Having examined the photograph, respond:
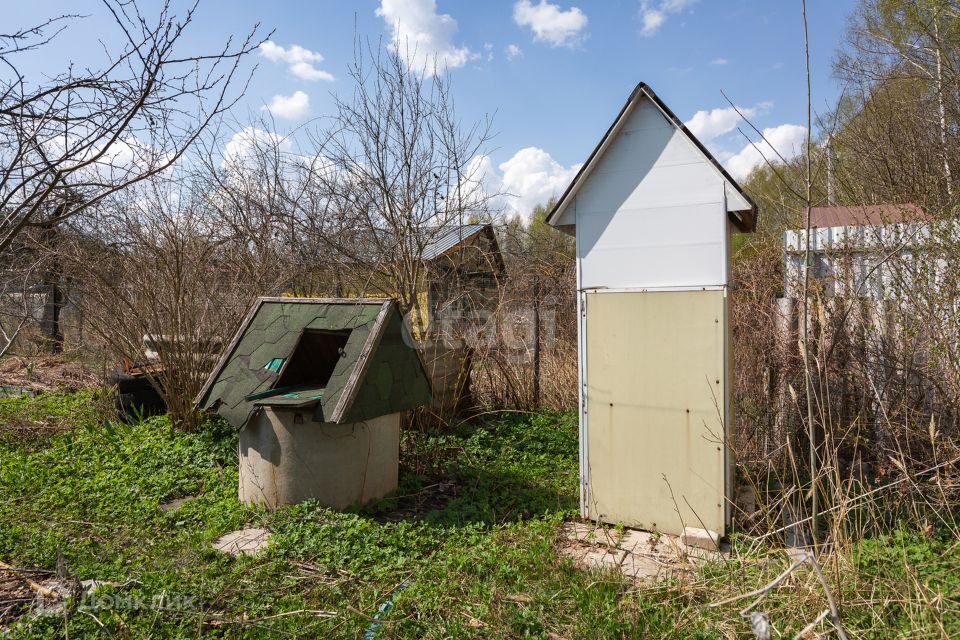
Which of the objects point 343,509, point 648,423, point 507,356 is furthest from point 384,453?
point 507,356

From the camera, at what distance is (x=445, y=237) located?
816cm

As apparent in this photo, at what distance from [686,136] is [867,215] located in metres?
2.20

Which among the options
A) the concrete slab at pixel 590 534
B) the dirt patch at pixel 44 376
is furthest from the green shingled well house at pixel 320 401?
the dirt patch at pixel 44 376

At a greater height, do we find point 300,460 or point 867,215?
point 867,215

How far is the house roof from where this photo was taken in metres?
5.17

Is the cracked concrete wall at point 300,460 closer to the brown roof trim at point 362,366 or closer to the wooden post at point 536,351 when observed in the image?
the brown roof trim at point 362,366

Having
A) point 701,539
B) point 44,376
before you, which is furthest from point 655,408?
point 44,376

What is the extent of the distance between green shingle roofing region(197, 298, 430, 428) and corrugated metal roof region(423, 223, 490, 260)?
2417mm

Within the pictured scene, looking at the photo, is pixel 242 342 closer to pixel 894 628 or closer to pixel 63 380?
pixel 894 628

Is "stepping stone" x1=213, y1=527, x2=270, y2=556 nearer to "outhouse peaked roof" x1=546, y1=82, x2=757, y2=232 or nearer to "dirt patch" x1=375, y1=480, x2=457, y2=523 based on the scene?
"dirt patch" x1=375, y1=480, x2=457, y2=523

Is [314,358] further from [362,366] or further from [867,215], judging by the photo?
[867,215]

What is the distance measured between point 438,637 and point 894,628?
2213 mm

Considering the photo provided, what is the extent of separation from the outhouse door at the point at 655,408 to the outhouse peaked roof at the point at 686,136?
2.23 ft

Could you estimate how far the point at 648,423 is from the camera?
15.2ft
